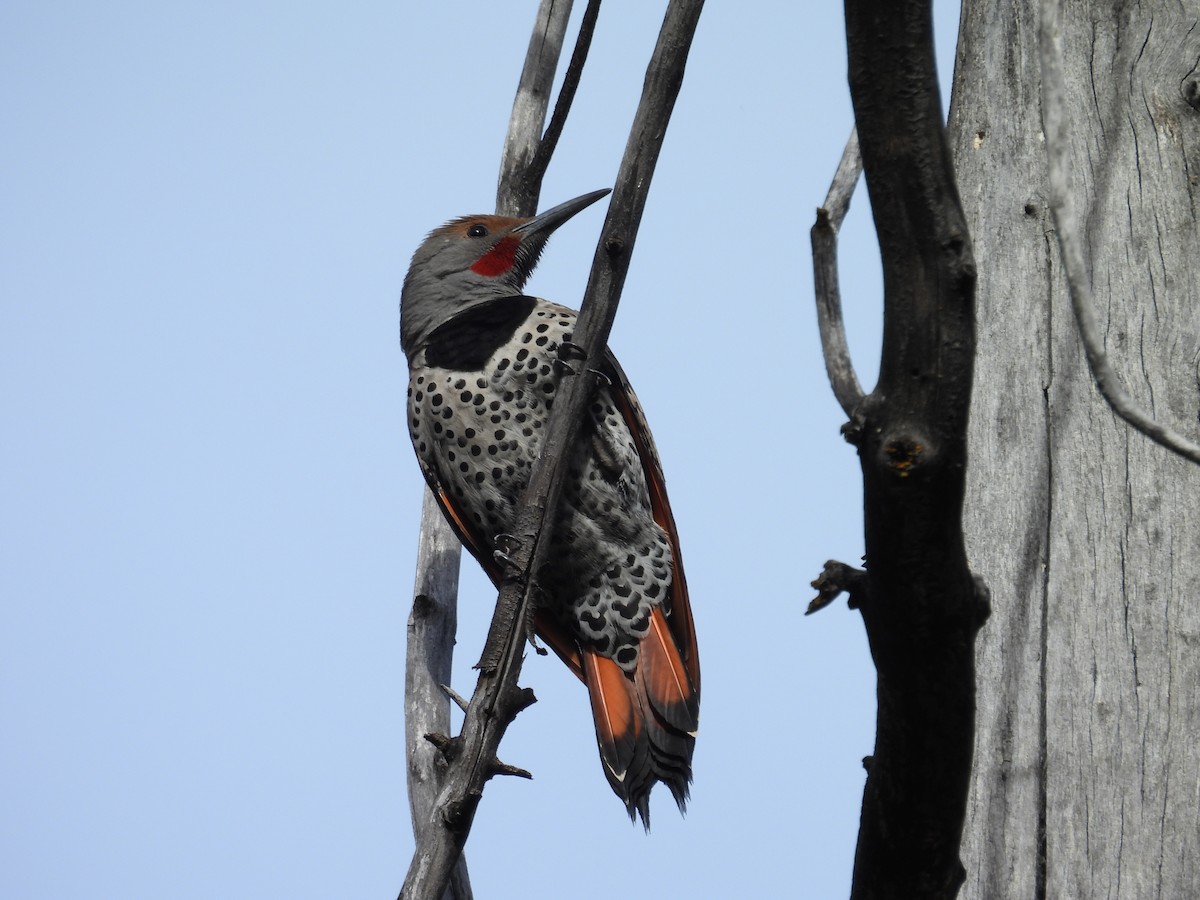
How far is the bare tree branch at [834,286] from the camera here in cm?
164

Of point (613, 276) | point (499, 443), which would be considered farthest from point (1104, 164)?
point (499, 443)

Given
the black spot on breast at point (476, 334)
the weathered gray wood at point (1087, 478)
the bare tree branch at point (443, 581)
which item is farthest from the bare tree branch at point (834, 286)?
the black spot on breast at point (476, 334)

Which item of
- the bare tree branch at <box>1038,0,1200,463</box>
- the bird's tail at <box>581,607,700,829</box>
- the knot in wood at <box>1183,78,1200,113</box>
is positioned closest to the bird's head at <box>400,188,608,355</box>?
the bird's tail at <box>581,607,700,829</box>

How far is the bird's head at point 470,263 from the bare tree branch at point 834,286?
81.5 inches

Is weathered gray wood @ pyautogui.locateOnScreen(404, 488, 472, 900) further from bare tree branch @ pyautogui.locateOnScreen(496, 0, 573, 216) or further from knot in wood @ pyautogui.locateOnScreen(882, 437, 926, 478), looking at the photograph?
knot in wood @ pyautogui.locateOnScreen(882, 437, 926, 478)

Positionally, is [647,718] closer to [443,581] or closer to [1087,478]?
[443,581]

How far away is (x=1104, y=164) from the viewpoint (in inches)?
99.3

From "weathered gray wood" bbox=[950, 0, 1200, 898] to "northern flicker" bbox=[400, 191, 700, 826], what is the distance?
121 cm

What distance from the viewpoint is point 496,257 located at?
4.02 metres

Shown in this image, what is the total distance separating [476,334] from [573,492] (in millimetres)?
541

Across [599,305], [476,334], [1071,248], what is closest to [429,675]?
[476,334]

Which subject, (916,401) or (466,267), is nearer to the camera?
(916,401)

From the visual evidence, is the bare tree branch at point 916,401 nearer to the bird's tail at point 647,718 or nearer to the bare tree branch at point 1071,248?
the bare tree branch at point 1071,248

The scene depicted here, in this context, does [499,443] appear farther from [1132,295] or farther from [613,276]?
[1132,295]
